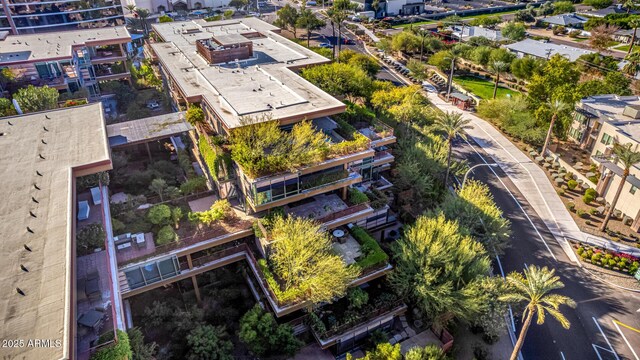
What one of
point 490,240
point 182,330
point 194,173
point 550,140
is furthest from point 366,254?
point 550,140

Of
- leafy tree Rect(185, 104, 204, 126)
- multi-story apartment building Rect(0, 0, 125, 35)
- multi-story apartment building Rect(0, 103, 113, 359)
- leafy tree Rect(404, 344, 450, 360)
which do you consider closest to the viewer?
multi-story apartment building Rect(0, 103, 113, 359)

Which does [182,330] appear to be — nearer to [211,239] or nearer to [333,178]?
[211,239]

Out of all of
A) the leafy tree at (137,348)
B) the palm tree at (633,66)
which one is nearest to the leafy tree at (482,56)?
the palm tree at (633,66)

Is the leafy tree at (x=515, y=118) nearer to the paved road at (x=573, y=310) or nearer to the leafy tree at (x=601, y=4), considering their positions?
the paved road at (x=573, y=310)

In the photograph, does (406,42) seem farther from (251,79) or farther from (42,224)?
(42,224)

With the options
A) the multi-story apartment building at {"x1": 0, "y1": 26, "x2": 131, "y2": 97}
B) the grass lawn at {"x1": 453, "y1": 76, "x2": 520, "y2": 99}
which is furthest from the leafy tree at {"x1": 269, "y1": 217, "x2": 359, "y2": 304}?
the grass lawn at {"x1": 453, "y1": 76, "x2": 520, "y2": 99}

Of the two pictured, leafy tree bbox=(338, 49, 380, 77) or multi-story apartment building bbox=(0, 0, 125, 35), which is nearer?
leafy tree bbox=(338, 49, 380, 77)

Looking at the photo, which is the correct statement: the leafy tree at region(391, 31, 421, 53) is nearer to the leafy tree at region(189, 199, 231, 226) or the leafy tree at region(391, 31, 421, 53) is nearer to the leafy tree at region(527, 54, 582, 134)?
the leafy tree at region(527, 54, 582, 134)
